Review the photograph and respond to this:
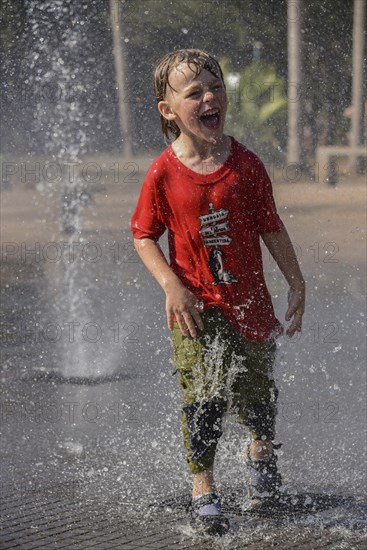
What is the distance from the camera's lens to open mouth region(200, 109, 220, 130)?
3227 millimetres

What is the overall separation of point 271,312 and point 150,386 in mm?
1711

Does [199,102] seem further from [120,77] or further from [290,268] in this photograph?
[120,77]

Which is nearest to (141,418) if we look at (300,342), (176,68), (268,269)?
(300,342)

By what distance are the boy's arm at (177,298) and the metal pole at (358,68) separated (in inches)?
305

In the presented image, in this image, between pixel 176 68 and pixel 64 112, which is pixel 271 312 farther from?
Answer: pixel 64 112

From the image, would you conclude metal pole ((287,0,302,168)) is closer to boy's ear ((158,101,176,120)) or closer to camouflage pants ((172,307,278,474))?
boy's ear ((158,101,176,120))

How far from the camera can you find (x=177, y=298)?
10.5 ft

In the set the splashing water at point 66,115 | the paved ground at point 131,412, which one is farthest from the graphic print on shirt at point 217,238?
the splashing water at point 66,115

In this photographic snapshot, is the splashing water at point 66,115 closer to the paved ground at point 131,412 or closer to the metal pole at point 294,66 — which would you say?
the paved ground at point 131,412

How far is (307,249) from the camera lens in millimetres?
8992

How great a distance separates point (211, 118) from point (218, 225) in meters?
0.32

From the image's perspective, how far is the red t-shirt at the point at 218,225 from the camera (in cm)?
323

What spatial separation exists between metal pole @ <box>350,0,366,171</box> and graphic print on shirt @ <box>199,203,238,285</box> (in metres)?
7.71

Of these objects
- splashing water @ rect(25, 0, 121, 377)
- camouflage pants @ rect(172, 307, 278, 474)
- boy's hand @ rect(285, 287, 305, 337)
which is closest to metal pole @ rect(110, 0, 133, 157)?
splashing water @ rect(25, 0, 121, 377)
